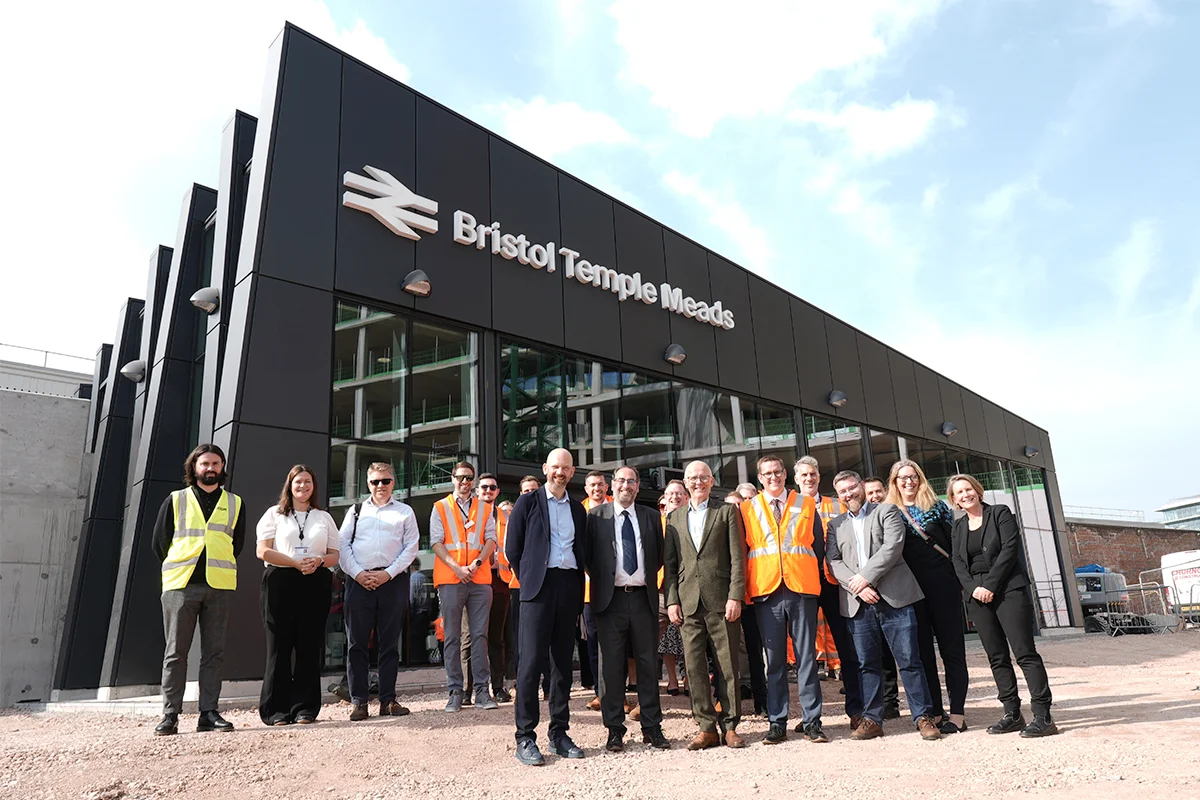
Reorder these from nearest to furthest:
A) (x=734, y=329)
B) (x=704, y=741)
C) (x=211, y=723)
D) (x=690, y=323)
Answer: (x=704, y=741) < (x=211, y=723) < (x=690, y=323) < (x=734, y=329)

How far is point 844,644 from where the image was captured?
533 centimetres

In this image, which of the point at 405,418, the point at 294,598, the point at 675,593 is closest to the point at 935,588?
the point at 675,593

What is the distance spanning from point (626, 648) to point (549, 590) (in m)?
0.66

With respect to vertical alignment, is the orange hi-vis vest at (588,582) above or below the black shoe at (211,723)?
above

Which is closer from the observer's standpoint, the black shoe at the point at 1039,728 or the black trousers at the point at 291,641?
the black shoe at the point at 1039,728

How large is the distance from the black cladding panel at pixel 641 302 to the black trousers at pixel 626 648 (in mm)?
7417

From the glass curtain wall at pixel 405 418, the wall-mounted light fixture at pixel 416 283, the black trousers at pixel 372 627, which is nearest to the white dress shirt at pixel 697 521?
the black trousers at pixel 372 627

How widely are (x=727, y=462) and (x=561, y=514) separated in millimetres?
8821

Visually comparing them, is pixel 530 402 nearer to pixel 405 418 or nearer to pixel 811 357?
pixel 405 418

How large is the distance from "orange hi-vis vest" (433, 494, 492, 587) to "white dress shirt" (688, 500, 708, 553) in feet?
6.58

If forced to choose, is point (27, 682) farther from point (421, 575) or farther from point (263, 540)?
point (263, 540)

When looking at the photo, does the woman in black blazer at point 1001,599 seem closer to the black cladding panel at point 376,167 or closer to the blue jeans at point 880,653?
the blue jeans at point 880,653

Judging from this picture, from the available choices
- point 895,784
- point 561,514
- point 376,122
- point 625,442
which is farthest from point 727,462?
point 895,784

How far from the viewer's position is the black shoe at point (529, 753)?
4152 millimetres
